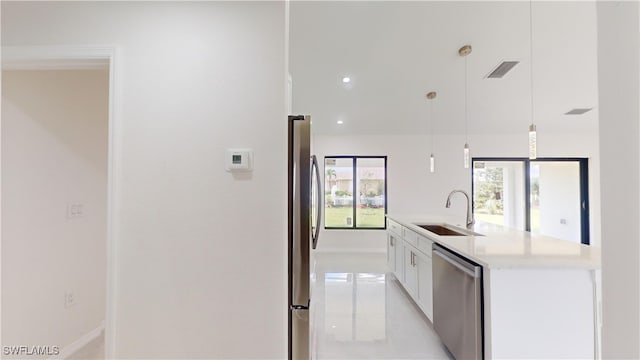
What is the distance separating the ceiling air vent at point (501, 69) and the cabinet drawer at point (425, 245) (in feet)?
8.88

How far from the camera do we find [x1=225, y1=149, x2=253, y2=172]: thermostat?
1.44 metres

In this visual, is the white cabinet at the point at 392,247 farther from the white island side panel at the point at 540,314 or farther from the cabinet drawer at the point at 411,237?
the white island side panel at the point at 540,314

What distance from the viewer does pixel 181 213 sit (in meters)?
1.46

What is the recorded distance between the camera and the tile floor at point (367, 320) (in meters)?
2.45

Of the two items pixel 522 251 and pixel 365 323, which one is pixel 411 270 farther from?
pixel 522 251

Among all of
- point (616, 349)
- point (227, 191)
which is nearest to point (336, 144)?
point (227, 191)

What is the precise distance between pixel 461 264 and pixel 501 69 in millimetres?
3262

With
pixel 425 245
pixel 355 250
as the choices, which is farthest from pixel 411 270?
pixel 355 250

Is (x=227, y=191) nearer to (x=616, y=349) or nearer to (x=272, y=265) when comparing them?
(x=272, y=265)

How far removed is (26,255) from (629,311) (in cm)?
297

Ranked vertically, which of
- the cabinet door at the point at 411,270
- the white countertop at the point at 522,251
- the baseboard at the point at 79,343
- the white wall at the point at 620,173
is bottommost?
the baseboard at the point at 79,343

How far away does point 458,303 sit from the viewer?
204 cm

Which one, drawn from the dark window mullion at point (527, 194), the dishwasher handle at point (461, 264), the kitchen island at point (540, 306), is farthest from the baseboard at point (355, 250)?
the kitchen island at point (540, 306)

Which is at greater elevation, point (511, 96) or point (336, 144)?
point (511, 96)
